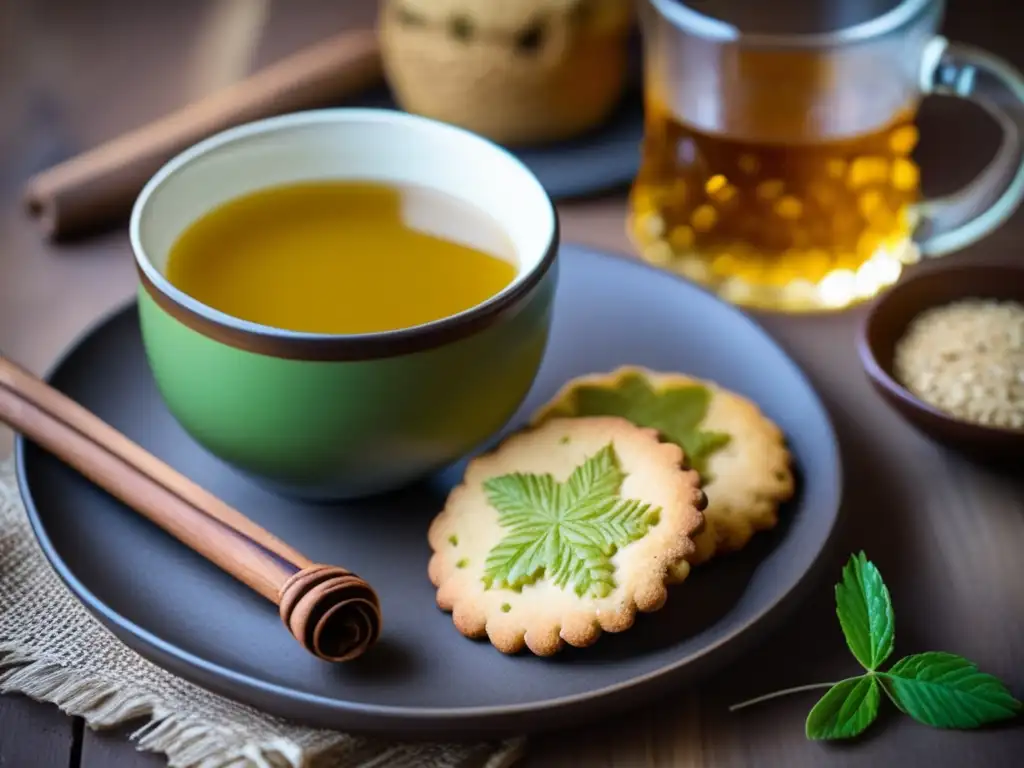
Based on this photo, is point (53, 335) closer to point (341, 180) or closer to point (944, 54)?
point (341, 180)

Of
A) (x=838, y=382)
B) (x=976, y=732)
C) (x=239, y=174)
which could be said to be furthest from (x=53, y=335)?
(x=976, y=732)

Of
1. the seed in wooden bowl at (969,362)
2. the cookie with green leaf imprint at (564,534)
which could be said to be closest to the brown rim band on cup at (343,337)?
the cookie with green leaf imprint at (564,534)

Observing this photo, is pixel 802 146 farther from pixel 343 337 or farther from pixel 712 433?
pixel 343 337

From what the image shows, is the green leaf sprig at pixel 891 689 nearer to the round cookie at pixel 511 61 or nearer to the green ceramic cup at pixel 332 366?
the green ceramic cup at pixel 332 366

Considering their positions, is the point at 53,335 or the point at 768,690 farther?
the point at 53,335

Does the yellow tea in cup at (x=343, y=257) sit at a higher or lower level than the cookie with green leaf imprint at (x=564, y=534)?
higher

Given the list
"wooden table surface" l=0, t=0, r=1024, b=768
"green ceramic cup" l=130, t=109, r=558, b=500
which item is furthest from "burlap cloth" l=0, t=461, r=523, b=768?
"green ceramic cup" l=130, t=109, r=558, b=500
